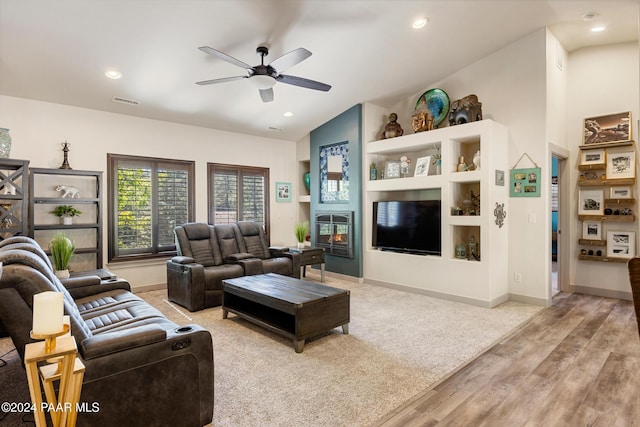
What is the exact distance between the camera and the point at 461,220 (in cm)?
475

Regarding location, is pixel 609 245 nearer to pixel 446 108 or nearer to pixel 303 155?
pixel 446 108

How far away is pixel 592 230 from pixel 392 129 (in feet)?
11.0

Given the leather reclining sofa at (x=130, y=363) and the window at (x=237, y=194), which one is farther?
the window at (x=237, y=194)

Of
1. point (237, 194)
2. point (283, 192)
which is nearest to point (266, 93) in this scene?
point (237, 194)

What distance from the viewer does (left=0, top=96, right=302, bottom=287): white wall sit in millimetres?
4523

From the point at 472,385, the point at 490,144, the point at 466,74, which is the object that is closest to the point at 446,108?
the point at 466,74

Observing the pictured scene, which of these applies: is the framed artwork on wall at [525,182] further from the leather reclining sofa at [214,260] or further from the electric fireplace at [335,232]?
the leather reclining sofa at [214,260]

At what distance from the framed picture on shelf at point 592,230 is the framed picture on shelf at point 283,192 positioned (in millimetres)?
5151

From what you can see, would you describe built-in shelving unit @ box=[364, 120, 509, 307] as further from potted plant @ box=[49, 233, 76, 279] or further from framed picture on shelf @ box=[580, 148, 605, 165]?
potted plant @ box=[49, 233, 76, 279]

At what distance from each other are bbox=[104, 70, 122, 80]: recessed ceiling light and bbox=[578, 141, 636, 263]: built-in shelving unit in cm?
643

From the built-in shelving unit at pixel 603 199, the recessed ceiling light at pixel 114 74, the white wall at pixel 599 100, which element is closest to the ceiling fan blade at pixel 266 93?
the recessed ceiling light at pixel 114 74

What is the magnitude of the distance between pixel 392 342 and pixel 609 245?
3918 mm

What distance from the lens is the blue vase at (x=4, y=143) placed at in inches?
162

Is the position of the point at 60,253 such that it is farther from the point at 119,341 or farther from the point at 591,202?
the point at 591,202
